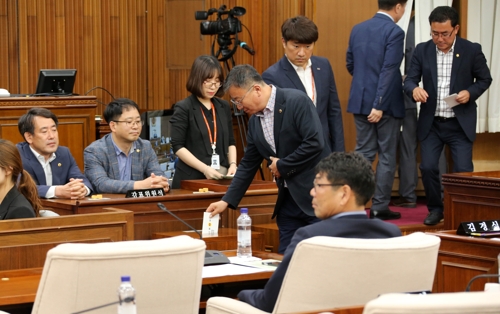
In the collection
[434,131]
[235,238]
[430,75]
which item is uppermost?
[430,75]

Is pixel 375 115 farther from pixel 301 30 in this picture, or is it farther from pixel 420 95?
pixel 301 30

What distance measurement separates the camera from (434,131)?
19.2 feet

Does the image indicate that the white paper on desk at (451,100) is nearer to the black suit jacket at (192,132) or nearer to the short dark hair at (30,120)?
the black suit jacket at (192,132)

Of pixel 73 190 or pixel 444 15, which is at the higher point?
pixel 444 15

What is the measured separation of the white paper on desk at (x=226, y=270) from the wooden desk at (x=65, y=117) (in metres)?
3.65

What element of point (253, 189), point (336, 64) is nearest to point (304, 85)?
point (253, 189)

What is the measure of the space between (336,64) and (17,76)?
3.14 metres

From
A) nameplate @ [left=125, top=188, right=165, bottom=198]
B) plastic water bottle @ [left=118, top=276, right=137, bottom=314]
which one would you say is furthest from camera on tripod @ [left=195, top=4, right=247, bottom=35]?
plastic water bottle @ [left=118, top=276, right=137, bottom=314]

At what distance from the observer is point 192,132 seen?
5434 mm

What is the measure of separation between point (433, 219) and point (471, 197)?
1.05 metres

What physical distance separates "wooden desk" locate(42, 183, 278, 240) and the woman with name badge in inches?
21.1

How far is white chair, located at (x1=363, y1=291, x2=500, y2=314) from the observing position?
176cm

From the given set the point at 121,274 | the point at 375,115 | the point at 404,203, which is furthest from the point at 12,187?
the point at 404,203

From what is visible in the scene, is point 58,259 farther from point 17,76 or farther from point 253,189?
point 17,76
